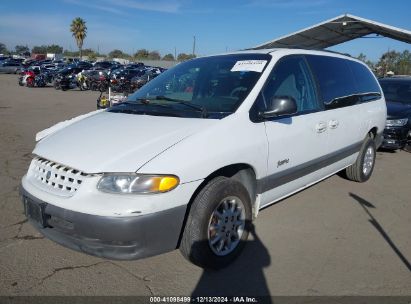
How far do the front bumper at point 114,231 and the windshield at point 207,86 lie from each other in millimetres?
1014

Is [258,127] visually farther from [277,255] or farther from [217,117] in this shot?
[277,255]

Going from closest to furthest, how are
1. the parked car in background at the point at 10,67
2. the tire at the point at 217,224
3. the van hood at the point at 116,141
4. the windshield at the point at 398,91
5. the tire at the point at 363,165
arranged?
the van hood at the point at 116,141 → the tire at the point at 217,224 → the tire at the point at 363,165 → the windshield at the point at 398,91 → the parked car in background at the point at 10,67

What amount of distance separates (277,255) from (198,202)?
106 centimetres

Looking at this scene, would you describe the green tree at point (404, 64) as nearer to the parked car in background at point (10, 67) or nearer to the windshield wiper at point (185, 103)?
the windshield wiper at point (185, 103)

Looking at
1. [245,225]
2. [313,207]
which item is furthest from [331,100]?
[245,225]

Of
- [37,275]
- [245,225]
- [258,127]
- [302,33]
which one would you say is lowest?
[37,275]

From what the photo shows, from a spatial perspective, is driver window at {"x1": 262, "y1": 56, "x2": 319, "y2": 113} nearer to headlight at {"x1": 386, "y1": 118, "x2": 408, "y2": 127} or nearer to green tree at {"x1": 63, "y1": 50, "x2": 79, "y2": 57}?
headlight at {"x1": 386, "y1": 118, "x2": 408, "y2": 127}

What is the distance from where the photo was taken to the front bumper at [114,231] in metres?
2.56

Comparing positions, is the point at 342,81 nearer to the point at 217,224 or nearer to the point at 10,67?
the point at 217,224

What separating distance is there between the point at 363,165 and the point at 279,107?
9.81 ft

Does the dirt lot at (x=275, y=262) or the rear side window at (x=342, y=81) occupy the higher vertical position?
the rear side window at (x=342, y=81)

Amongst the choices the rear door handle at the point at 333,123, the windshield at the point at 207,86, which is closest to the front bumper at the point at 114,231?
the windshield at the point at 207,86

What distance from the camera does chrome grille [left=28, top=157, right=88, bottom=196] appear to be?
8.89 ft

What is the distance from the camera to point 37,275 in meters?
3.02
